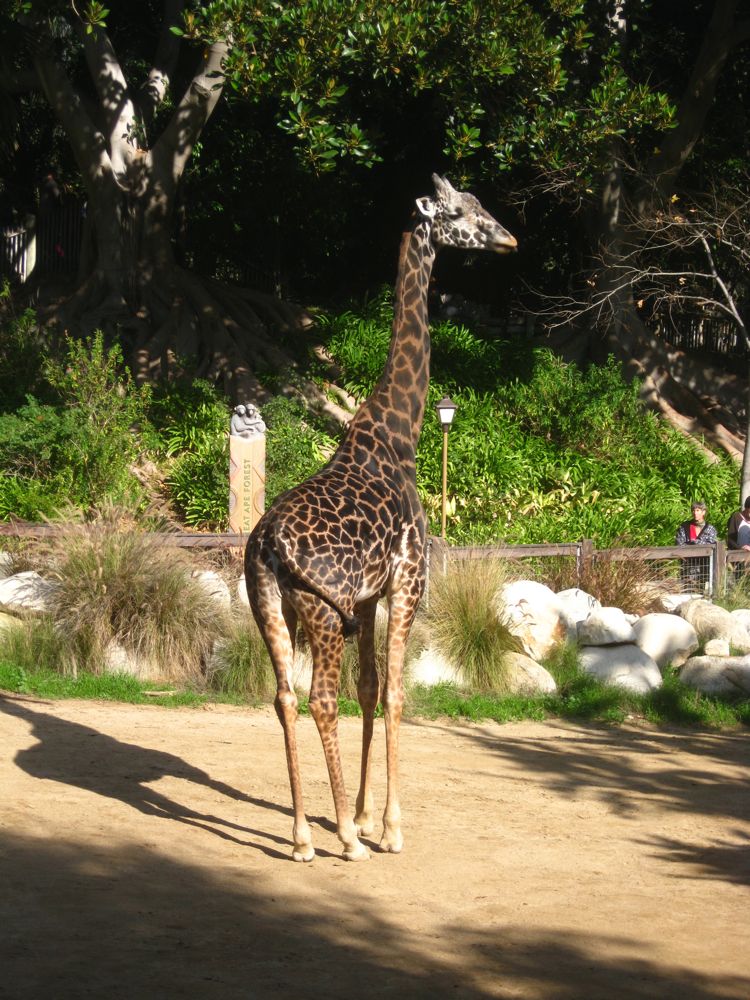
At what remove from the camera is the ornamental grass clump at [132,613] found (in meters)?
10.8

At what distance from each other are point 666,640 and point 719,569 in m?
2.29

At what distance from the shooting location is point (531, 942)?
17.1 ft

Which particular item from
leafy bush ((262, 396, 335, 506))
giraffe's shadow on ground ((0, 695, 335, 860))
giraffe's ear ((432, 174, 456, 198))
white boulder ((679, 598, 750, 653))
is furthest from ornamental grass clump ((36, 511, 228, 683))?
leafy bush ((262, 396, 335, 506))

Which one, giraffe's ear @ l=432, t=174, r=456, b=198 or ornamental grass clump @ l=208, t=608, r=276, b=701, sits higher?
giraffe's ear @ l=432, t=174, r=456, b=198

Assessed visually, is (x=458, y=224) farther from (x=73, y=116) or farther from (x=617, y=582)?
(x=73, y=116)

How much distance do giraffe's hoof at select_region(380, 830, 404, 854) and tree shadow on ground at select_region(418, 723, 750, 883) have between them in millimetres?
1491

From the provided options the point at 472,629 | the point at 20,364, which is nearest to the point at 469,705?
the point at 472,629

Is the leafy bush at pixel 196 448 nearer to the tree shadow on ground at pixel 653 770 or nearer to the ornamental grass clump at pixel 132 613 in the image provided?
the ornamental grass clump at pixel 132 613

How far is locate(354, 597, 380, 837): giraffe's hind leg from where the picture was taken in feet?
22.6

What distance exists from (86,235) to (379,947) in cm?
1855

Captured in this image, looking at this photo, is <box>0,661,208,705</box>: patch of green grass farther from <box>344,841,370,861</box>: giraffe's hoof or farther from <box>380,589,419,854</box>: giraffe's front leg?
<box>344,841,370,861</box>: giraffe's hoof

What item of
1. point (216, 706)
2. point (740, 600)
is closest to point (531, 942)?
point (216, 706)

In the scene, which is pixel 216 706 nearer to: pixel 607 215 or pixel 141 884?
pixel 141 884

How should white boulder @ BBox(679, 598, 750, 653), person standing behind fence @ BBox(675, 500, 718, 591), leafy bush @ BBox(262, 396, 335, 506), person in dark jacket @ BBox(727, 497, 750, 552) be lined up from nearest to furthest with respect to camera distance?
1. white boulder @ BBox(679, 598, 750, 653)
2. person standing behind fence @ BBox(675, 500, 718, 591)
3. person in dark jacket @ BBox(727, 497, 750, 552)
4. leafy bush @ BBox(262, 396, 335, 506)
